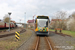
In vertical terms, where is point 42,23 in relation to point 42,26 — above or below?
above

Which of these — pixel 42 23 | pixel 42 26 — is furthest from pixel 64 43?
pixel 42 23

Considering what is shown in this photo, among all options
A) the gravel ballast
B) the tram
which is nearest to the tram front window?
the tram

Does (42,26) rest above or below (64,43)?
above

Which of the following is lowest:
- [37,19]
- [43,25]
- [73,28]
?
[73,28]

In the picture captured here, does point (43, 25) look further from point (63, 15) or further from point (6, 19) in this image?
point (6, 19)

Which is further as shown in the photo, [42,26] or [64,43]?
[42,26]

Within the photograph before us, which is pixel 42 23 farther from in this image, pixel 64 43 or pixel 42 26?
pixel 64 43

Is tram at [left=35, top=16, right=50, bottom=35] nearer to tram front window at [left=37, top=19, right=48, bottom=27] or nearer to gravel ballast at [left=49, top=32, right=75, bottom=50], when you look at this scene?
tram front window at [left=37, top=19, right=48, bottom=27]

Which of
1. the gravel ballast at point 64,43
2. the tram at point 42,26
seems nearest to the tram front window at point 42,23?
the tram at point 42,26

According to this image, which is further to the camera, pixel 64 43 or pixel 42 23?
pixel 42 23

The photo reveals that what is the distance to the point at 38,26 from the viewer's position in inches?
582

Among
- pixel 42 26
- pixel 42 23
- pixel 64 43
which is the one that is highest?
pixel 42 23

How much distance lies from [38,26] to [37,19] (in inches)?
51.5

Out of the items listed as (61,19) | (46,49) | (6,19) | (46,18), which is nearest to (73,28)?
(61,19)
